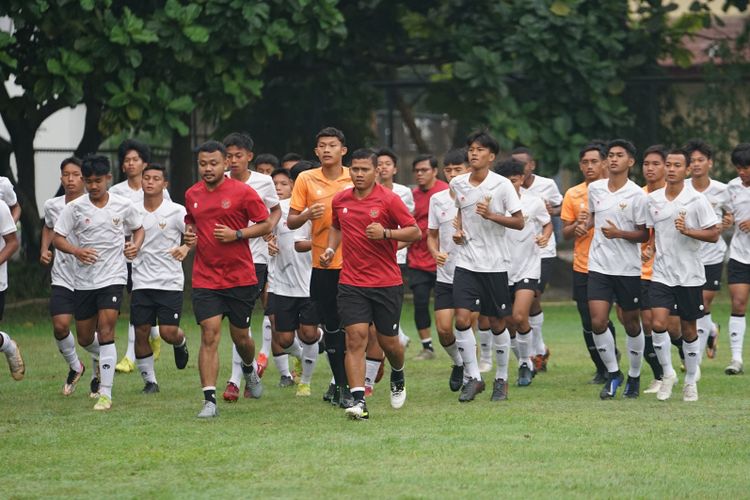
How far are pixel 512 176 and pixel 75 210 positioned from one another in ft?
13.1

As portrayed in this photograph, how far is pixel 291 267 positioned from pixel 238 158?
3.54 feet

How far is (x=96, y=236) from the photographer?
1285 centimetres

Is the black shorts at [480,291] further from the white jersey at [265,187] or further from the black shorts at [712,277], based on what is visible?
the black shorts at [712,277]

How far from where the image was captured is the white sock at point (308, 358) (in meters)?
13.2

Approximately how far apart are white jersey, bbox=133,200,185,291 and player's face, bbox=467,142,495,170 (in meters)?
2.72

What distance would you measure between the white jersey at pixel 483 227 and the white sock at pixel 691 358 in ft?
5.56

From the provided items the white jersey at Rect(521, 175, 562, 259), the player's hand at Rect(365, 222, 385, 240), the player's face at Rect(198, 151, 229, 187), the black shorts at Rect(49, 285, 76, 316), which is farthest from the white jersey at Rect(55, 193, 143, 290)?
the white jersey at Rect(521, 175, 562, 259)

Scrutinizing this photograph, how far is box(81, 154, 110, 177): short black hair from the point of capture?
12.5m

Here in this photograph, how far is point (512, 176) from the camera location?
551 inches

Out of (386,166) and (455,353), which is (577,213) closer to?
(455,353)

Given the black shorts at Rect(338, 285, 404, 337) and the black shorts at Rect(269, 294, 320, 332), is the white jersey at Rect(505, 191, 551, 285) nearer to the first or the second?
the black shorts at Rect(269, 294, 320, 332)

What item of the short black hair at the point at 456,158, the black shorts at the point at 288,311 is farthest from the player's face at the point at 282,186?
the short black hair at the point at 456,158

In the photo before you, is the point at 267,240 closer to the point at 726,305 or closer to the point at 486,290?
the point at 486,290

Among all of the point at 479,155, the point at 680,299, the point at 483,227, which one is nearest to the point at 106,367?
the point at 483,227
